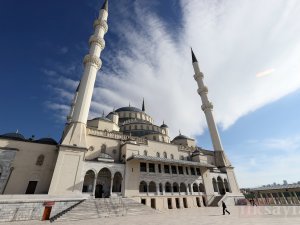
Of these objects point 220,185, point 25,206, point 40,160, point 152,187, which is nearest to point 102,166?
point 40,160

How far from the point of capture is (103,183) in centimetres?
2191

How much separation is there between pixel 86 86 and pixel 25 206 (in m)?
15.6

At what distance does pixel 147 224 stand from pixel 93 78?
2143cm

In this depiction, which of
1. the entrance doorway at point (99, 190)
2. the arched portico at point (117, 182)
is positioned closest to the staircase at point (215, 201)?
the arched portico at point (117, 182)

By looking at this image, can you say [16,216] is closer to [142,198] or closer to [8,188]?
[8,188]

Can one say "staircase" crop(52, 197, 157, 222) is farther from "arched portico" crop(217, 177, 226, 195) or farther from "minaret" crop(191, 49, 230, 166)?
"minaret" crop(191, 49, 230, 166)

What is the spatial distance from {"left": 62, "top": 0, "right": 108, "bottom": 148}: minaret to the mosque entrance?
4.47 meters

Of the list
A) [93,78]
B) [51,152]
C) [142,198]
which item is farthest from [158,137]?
[51,152]

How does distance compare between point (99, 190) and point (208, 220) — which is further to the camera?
A: point (99, 190)

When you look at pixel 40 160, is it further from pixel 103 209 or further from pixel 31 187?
pixel 103 209

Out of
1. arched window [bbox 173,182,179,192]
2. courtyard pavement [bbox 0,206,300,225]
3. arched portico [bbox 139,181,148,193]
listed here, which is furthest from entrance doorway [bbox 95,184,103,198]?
arched window [bbox 173,182,179,192]

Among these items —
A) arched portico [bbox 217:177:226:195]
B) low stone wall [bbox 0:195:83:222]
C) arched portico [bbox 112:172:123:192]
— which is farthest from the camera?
arched portico [bbox 217:177:226:195]

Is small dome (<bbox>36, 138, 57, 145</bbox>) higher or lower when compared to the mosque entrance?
higher

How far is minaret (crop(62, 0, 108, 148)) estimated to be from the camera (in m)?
20.9
